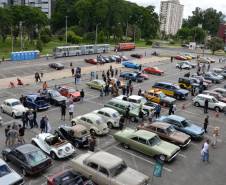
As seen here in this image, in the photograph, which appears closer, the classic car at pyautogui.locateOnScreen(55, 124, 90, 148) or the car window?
the car window

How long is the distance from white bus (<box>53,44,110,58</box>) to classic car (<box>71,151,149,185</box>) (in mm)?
47560

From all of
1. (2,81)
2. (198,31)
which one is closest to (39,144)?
(2,81)

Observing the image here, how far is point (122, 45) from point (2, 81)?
44512mm

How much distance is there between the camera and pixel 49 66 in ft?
167

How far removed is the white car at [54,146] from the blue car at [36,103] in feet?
27.4

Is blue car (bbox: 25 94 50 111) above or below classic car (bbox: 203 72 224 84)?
below

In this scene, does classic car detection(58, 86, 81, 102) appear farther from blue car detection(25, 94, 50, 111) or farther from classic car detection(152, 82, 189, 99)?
classic car detection(152, 82, 189, 99)

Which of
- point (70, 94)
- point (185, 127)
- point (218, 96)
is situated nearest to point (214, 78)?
point (218, 96)

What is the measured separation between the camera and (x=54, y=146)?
18297 mm

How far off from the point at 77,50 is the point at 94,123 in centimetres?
4531

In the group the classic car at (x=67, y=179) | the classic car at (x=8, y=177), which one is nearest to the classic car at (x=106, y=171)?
the classic car at (x=67, y=179)

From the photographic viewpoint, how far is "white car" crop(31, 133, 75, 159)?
1795cm

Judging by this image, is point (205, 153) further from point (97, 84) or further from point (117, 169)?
point (97, 84)

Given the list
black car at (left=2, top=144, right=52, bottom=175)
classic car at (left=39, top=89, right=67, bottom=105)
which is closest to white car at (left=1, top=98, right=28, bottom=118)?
classic car at (left=39, top=89, right=67, bottom=105)
